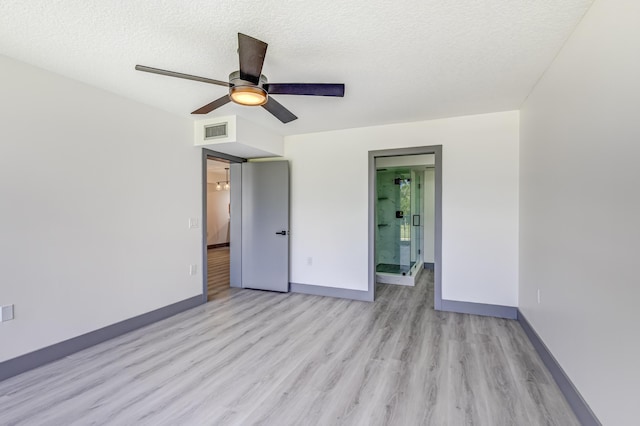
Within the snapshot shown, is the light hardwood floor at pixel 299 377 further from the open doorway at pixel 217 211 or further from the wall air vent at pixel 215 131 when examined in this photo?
the open doorway at pixel 217 211

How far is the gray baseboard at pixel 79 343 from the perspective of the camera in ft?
7.59

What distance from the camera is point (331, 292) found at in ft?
14.6

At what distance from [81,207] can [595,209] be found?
3.90 metres

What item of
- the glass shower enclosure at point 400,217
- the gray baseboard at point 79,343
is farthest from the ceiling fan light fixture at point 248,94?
the glass shower enclosure at point 400,217

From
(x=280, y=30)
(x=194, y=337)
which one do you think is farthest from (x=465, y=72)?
(x=194, y=337)

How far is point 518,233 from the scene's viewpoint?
3469 millimetres

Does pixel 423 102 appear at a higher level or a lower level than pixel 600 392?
higher

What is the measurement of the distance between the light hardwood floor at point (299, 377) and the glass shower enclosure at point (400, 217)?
8.69 ft

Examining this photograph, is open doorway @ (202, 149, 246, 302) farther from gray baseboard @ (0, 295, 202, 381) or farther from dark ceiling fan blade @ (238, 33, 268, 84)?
dark ceiling fan blade @ (238, 33, 268, 84)

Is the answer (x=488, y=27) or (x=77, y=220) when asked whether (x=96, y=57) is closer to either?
(x=77, y=220)

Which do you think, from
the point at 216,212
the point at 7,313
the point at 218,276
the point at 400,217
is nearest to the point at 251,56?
the point at 7,313

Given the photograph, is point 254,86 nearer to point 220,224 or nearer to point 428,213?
point 428,213

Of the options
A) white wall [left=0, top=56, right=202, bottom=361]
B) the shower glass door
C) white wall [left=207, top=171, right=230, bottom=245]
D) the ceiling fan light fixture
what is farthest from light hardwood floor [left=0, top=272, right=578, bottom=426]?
white wall [left=207, top=171, right=230, bottom=245]

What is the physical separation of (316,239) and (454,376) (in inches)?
105
